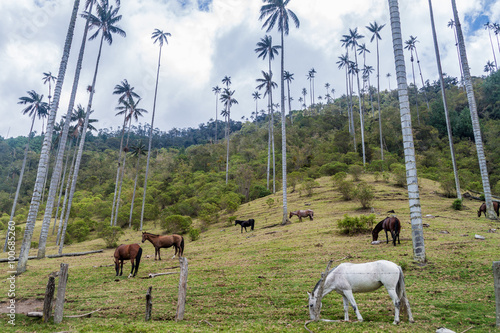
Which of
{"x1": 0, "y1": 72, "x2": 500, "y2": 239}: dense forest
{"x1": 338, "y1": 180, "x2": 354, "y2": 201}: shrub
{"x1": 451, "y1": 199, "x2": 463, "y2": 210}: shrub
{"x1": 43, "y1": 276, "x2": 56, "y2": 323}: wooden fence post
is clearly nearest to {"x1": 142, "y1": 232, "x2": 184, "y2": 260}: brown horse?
{"x1": 43, "y1": 276, "x2": 56, "y2": 323}: wooden fence post

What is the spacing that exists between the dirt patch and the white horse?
28.4 ft

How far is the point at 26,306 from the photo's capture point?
9.88 m

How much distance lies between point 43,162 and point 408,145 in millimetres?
19930

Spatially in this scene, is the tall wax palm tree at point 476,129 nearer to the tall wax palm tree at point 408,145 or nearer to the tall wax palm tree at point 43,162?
the tall wax palm tree at point 408,145

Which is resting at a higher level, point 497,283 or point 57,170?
point 57,170

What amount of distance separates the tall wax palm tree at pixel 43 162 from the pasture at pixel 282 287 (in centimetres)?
132

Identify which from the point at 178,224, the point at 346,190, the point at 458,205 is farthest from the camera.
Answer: the point at 178,224

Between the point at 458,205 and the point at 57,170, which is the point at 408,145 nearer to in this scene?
the point at 458,205

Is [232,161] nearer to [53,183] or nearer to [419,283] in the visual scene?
[53,183]

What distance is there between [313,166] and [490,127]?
28302 millimetres

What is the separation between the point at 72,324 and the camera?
24.5ft

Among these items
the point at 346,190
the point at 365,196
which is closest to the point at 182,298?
the point at 365,196

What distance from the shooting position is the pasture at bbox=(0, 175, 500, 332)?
6.95 meters

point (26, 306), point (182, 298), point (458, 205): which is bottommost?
point (26, 306)
